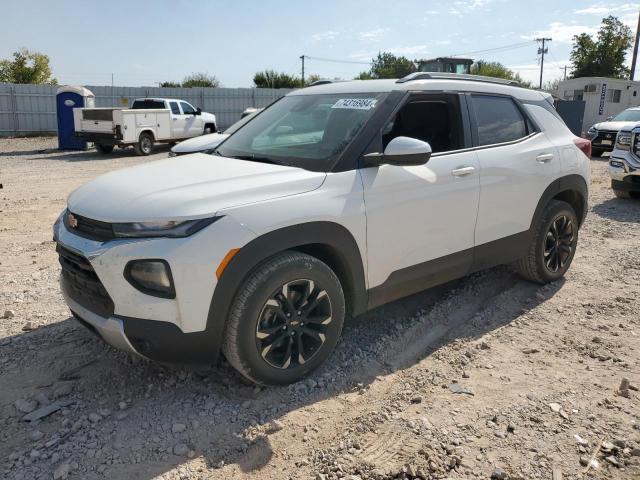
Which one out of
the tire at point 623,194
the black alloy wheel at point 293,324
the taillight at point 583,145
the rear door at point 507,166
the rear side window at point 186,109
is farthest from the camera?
the rear side window at point 186,109

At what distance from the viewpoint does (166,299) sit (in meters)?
2.79

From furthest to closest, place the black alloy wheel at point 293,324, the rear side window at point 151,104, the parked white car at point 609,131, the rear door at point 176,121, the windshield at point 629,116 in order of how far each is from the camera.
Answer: the rear side window at point 151,104 → the rear door at point 176,121 → the windshield at point 629,116 → the parked white car at point 609,131 → the black alloy wheel at point 293,324

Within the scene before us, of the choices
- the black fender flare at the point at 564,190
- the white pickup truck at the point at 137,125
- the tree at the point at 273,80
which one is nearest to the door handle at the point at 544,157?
the black fender flare at the point at 564,190

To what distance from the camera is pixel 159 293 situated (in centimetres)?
279

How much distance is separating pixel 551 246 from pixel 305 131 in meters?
2.60

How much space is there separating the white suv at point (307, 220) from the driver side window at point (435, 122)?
1 centimetres

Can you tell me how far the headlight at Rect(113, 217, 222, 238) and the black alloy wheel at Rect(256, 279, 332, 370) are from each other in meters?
0.58

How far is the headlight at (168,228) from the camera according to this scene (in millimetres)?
2789

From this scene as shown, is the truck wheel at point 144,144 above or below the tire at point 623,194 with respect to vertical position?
above

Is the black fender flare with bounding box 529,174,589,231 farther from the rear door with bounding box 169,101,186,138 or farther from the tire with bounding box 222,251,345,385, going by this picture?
the rear door with bounding box 169,101,186,138

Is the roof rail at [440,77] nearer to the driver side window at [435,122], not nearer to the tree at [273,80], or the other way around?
the driver side window at [435,122]

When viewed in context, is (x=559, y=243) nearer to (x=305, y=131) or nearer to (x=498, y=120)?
(x=498, y=120)

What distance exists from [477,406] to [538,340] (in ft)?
3.77

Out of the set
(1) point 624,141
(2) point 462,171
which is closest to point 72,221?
(2) point 462,171
